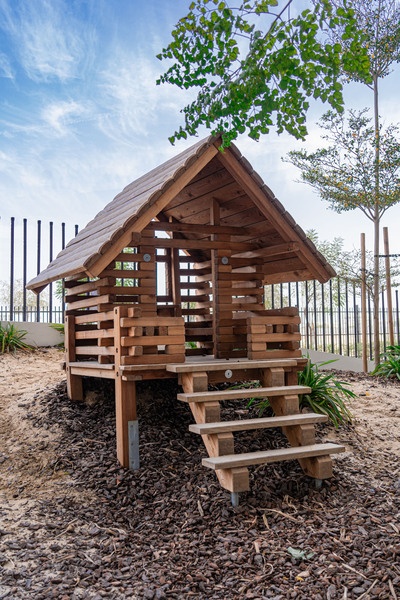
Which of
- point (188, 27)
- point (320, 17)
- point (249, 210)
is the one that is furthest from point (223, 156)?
point (320, 17)

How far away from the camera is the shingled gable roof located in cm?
586

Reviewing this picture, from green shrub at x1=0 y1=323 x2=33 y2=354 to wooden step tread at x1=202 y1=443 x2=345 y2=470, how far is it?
24.7ft

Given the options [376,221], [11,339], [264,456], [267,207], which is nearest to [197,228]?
[267,207]

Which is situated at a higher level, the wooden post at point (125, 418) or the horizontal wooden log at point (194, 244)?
the horizontal wooden log at point (194, 244)

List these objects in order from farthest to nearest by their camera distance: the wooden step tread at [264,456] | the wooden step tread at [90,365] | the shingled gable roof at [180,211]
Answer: the wooden step tread at [90,365] → the shingled gable roof at [180,211] → the wooden step tread at [264,456]

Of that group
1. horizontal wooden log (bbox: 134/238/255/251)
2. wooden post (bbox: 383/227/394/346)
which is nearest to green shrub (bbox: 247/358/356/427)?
horizontal wooden log (bbox: 134/238/255/251)

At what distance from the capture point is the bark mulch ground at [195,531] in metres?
3.75

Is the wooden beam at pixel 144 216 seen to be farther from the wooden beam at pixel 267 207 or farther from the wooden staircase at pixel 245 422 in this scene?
the wooden staircase at pixel 245 422

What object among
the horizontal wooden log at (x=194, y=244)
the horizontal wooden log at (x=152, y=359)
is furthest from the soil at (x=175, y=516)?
the horizontal wooden log at (x=194, y=244)

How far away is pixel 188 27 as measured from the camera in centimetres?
500

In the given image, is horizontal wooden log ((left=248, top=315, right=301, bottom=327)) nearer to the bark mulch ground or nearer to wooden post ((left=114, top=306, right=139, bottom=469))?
the bark mulch ground

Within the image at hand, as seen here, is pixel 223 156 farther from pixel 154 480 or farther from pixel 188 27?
pixel 154 480

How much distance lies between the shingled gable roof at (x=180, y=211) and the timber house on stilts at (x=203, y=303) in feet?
0.05

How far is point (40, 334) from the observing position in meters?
12.2
